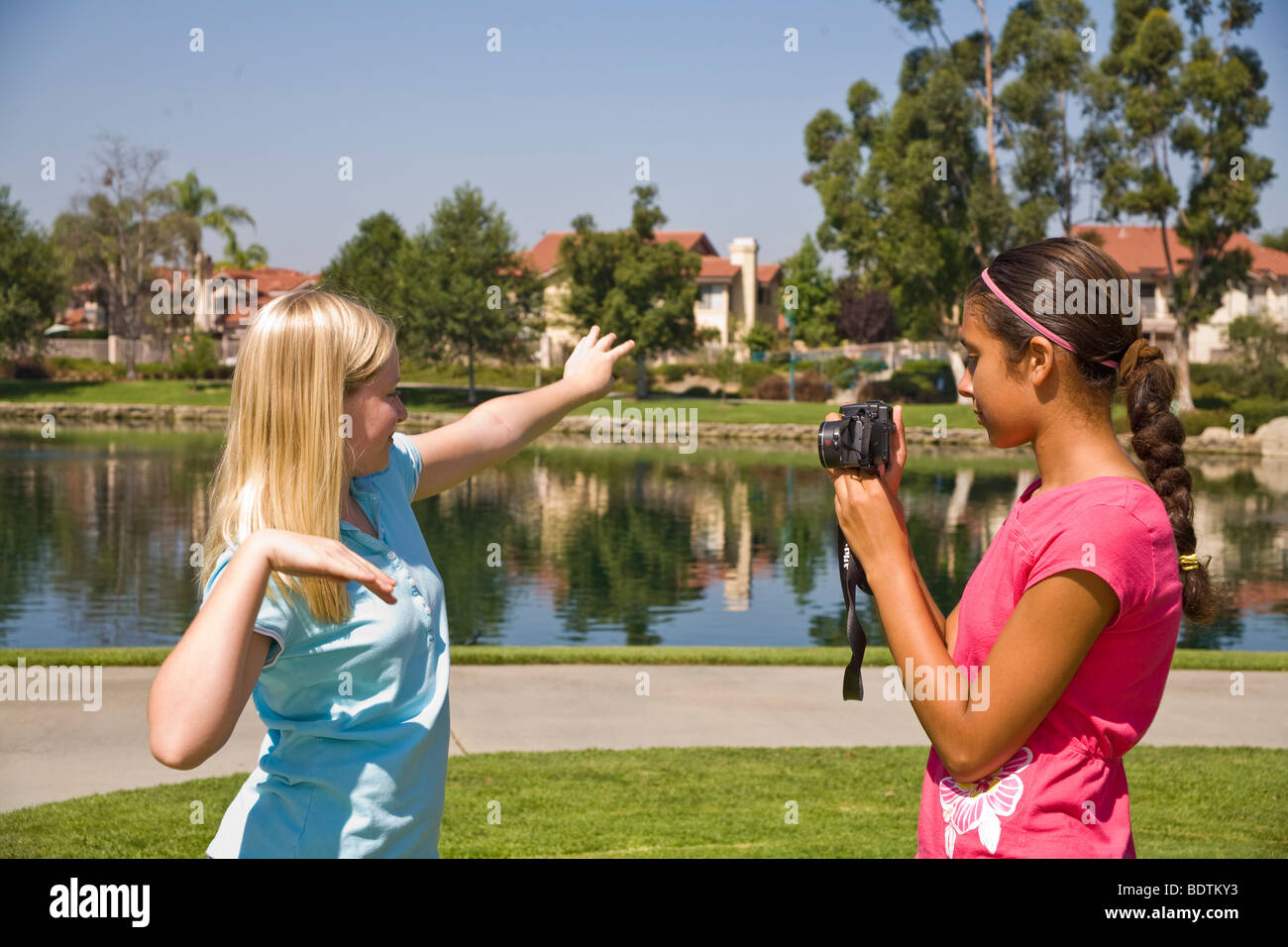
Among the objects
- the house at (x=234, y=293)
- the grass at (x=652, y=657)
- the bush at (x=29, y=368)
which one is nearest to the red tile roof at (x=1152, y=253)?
A: the house at (x=234, y=293)

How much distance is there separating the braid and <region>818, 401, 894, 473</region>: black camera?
44 centimetres

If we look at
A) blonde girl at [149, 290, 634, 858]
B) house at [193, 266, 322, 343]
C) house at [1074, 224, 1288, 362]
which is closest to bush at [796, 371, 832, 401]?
house at [1074, 224, 1288, 362]

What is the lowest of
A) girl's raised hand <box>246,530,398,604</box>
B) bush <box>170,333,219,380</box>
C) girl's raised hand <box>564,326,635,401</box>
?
girl's raised hand <box>246,530,398,604</box>

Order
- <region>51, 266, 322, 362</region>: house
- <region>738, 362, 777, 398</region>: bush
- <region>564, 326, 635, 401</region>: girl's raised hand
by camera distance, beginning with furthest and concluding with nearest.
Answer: <region>51, 266, 322, 362</region>: house → <region>738, 362, 777, 398</region>: bush → <region>564, 326, 635, 401</region>: girl's raised hand

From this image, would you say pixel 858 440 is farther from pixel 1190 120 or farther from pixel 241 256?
pixel 241 256

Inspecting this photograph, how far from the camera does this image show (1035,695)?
6.42 ft

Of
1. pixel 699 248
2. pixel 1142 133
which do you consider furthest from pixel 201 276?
pixel 1142 133

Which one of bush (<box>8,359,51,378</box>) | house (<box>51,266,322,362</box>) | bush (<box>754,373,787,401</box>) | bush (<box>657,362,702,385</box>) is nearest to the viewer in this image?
bush (<box>754,373,787,401</box>)

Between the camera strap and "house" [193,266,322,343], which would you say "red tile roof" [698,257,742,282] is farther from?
the camera strap

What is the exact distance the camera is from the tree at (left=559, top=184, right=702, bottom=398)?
56.6m

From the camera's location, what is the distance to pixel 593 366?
3230 millimetres

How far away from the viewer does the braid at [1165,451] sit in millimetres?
2242

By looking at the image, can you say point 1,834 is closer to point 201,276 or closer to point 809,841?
point 809,841
